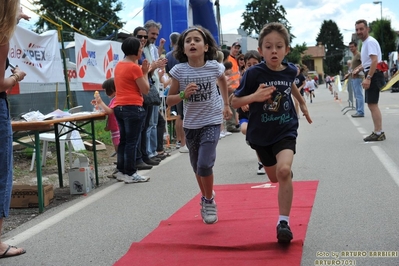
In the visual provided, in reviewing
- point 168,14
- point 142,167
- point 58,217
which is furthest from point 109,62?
point 58,217

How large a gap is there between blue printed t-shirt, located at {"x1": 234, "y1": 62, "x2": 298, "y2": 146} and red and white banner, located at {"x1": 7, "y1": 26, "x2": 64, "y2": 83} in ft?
21.8

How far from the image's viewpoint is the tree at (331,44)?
177 metres

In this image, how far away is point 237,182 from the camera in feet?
27.9

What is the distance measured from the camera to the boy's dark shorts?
5.17 metres

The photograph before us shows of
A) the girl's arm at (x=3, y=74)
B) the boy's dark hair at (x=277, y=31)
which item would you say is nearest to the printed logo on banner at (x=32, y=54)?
the girl's arm at (x=3, y=74)

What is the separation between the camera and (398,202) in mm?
6434

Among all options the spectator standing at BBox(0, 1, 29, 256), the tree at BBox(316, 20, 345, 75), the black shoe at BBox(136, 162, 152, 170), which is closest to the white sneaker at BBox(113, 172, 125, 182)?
the black shoe at BBox(136, 162, 152, 170)

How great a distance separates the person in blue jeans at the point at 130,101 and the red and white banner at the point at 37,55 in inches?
117

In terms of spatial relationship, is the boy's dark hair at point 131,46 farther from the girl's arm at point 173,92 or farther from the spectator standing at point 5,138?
the spectator standing at point 5,138

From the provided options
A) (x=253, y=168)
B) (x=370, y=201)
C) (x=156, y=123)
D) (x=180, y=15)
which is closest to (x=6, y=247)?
(x=370, y=201)

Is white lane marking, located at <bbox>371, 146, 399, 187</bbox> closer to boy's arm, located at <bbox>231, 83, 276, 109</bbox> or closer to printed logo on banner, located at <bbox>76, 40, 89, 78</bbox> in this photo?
boy's arm, located at <bbox>231, 83, 276, 109</bbox>

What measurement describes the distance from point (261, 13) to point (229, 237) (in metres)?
107

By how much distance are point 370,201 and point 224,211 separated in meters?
1.49

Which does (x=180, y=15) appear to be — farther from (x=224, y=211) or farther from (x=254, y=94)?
(x=254, y=94)
